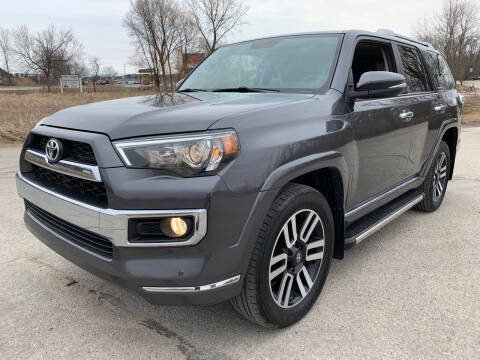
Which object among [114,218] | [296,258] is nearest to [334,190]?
[296,258]

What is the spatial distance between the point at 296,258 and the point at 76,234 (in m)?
1.26

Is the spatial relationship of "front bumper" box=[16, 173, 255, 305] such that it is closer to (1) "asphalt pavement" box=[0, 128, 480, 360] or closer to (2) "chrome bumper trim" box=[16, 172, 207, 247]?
(2) "chrome bumper trim" box=[16, 172, 207, 247]

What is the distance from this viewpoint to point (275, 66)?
124 inches

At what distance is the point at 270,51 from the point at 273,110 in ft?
4.15

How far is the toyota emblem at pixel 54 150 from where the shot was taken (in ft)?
7.11

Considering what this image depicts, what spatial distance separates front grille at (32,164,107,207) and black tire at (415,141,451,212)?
3.52 m

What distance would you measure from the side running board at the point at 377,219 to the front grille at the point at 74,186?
165cm

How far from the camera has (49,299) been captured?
2762 millimetres

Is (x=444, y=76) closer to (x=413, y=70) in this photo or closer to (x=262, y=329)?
(x=413, y=70)

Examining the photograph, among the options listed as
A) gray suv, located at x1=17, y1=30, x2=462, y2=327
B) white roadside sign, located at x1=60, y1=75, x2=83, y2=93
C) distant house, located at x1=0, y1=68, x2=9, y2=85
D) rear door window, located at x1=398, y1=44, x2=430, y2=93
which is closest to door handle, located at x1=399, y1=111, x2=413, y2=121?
gray suv, located at x1=17, y1=30, x2=462, y2=327

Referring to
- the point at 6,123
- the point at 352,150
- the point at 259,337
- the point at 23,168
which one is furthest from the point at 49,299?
the point at 6,123

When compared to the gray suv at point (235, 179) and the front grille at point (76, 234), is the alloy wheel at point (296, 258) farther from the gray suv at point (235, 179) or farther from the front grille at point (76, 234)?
the front grille at point (76, 234)

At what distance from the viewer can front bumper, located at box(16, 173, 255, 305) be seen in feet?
6.11

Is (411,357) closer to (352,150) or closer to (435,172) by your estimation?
(352,150)
